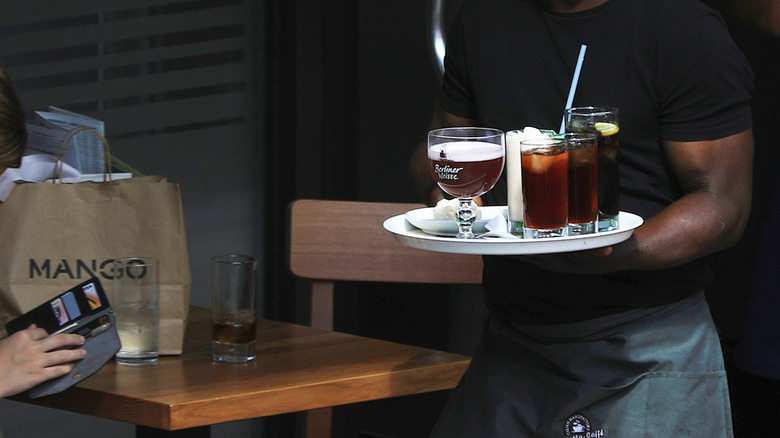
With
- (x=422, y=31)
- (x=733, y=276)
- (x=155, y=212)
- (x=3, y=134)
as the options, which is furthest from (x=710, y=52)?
(x=422, y=31)

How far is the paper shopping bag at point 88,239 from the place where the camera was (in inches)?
65.8

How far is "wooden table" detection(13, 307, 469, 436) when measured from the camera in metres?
1.46

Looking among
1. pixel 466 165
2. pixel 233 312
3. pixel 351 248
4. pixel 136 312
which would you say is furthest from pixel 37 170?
pixel 466 165

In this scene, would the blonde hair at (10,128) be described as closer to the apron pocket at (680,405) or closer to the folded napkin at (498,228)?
the folded napkin at (498,228)

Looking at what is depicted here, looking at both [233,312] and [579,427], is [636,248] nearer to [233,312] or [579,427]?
[579,427]

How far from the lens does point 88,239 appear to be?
5.57 feet

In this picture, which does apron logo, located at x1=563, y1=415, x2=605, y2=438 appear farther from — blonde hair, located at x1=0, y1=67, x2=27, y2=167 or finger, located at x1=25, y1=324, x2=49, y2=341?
blonde hair, located at x1=0, y1=67, x2=27, y2=167

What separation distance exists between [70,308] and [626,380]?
2.78ft

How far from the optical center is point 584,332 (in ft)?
5.25

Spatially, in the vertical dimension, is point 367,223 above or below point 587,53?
below

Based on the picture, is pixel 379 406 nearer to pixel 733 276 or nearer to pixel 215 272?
pixel 733 276

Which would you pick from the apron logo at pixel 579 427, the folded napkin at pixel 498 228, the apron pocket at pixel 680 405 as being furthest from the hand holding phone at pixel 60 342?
the apron pocket at pixel 680 405

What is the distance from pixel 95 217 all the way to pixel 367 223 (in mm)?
650

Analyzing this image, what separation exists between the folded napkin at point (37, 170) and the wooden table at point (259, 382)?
378 millimetres
